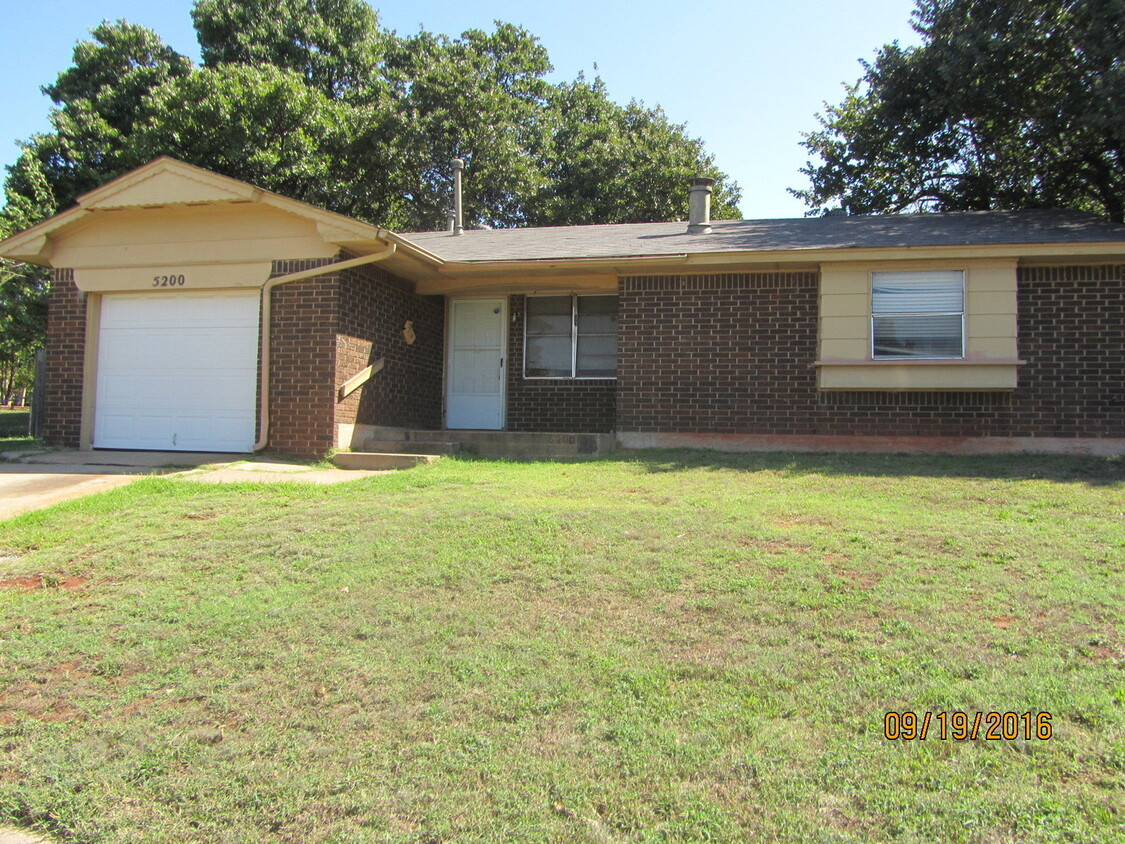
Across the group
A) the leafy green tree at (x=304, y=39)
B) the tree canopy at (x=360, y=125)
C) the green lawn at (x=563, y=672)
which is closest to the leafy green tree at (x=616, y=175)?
the tree canopy at (x=360, y=125)

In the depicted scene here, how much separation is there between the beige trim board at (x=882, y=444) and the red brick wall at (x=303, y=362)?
3.82 m

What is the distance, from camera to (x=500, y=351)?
13.3 m

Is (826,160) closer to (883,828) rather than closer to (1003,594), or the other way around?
(1003,594)

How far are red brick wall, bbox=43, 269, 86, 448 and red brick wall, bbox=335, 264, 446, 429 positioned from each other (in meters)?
3.69

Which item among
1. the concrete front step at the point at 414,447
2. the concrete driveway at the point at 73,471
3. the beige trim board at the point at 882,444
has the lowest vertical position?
the concrete driveway at the point at 73,471

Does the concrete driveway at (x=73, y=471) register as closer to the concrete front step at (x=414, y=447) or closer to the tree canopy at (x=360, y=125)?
the concrete front step at (x=414, y=447)

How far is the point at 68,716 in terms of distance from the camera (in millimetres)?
4113

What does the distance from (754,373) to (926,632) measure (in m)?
7.13

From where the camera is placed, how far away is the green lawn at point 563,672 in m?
3.21

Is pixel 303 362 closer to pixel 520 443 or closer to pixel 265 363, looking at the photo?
pixel 265 363

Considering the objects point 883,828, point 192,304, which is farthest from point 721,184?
point 883,828

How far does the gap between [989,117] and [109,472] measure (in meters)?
16.9

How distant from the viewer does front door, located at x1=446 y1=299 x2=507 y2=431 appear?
13.4 m
